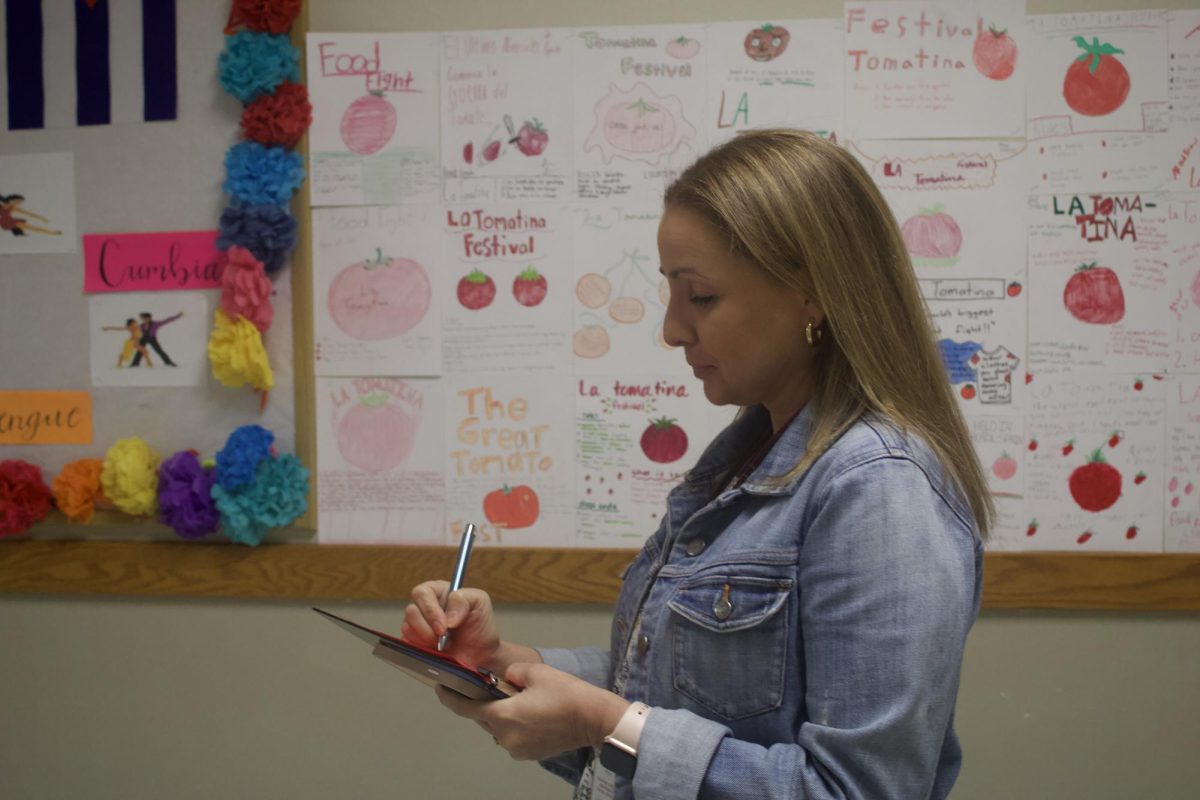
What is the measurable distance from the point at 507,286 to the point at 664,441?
475 millimetres

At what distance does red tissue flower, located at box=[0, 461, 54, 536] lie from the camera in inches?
78.0

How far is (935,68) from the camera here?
187 cm

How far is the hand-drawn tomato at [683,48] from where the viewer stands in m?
1.89

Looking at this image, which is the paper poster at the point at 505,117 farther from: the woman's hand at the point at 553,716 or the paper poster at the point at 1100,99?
the woman's hand at the point at 553,716

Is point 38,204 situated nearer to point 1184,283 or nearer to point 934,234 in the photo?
point 934,234

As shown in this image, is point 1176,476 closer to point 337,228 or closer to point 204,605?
point 337,228

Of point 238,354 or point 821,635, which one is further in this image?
point 238,354

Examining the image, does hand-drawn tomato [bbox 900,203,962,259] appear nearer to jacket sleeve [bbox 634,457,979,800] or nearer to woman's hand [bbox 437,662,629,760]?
jacket sleeve [bbox 634,457,979,800]

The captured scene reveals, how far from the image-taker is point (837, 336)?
0.88 metres

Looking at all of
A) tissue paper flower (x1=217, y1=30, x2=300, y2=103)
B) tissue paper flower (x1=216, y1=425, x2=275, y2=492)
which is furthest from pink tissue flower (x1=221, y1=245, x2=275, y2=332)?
tissue paper flower (x1=217, y1=30, x2=300, y2=103)

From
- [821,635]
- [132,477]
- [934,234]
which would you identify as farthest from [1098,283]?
[132,477]

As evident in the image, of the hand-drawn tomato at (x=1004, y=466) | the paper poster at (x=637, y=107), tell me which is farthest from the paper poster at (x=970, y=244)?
the paper poster at (x=637, y=107)

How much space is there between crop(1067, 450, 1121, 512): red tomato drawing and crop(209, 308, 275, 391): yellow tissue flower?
172cm

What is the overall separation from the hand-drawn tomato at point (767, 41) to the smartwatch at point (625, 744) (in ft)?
4.83
